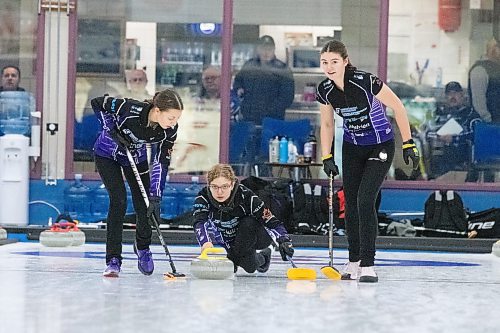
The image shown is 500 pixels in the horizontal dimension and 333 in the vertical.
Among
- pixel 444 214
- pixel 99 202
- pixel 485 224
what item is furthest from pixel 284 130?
pixel 485 224

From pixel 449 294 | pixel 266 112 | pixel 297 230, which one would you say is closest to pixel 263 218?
pixel 449 294

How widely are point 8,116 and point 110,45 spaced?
50.4 inches

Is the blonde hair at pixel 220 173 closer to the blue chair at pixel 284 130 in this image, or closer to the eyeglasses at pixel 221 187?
the eyeglasses at pixel 221 187

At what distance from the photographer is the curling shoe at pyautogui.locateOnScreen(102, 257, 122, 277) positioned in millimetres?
6031

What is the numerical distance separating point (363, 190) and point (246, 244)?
0.74 metres

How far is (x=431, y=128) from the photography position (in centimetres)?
1135

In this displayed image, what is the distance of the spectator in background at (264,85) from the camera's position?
11.4 metres

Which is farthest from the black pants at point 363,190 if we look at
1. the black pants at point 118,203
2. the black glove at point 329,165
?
the black pants at point 118,203

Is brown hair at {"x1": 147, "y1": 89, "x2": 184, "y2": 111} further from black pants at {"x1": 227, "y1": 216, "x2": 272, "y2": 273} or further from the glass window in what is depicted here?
the glass window

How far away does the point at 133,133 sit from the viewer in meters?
6.05

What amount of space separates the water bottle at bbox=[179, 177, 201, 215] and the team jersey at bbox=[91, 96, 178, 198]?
499 cm

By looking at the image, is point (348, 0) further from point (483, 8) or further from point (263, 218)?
point (263, 218)

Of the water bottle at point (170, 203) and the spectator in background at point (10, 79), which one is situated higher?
the spectator in background at point (10, 79)

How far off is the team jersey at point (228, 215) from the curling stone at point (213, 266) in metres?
0.28
